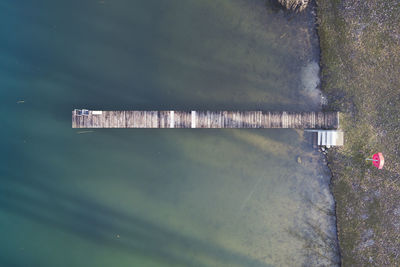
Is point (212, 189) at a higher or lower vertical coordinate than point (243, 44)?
lower

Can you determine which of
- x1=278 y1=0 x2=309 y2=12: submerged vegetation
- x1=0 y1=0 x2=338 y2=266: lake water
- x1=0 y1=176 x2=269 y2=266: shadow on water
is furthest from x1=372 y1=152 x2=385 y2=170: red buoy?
x1=278 y1=0 x2=309 y2=12: submerged vegetation

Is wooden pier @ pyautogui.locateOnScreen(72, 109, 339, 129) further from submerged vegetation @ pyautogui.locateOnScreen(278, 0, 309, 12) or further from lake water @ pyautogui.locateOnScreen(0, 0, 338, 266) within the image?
submerged vegetation @ pyautogui.locateOnScreen(278, 0, 309, 12)

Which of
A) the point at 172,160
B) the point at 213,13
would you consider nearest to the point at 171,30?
the point at 213,13

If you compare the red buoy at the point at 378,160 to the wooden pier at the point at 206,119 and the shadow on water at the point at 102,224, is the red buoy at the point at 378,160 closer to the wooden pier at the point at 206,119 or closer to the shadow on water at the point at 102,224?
the wooden pier at the point at 206,119

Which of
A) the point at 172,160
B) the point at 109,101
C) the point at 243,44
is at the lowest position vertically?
the point at 172,160

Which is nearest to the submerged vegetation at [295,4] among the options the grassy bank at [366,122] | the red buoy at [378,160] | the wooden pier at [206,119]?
the grassy bank at [366,122]

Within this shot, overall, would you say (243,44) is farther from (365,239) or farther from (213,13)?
(365,239)
